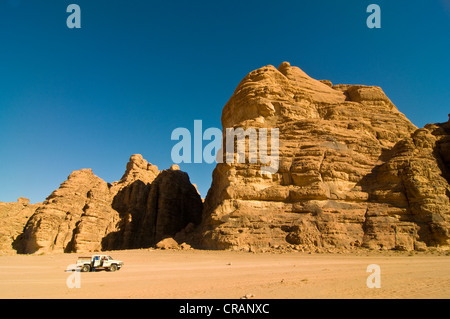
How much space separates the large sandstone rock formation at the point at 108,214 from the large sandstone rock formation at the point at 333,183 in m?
14.3

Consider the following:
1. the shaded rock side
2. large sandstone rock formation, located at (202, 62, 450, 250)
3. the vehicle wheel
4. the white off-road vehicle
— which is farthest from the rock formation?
the vehicle wheel

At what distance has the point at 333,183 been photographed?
28.4 metres

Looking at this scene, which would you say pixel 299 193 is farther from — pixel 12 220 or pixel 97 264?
pixel 12 220

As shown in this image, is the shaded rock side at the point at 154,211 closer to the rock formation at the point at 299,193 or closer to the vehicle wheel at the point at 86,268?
the rock formation at the point at 299,193

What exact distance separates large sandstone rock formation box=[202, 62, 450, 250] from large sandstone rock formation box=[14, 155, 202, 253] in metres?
14.3

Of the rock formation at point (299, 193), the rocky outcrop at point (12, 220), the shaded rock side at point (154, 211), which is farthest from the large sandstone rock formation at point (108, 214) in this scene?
the rocky outcrop at point (12, 220)

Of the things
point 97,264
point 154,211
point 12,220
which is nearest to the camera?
point 97,264

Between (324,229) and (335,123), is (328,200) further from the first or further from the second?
(335,123)

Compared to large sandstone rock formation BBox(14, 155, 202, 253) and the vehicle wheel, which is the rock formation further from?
the vehicle wheel

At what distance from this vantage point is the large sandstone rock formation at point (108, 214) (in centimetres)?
3672

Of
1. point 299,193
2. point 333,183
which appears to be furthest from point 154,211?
point 333,183

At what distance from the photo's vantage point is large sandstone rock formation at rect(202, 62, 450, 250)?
955 inches

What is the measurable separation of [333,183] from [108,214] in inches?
1404
